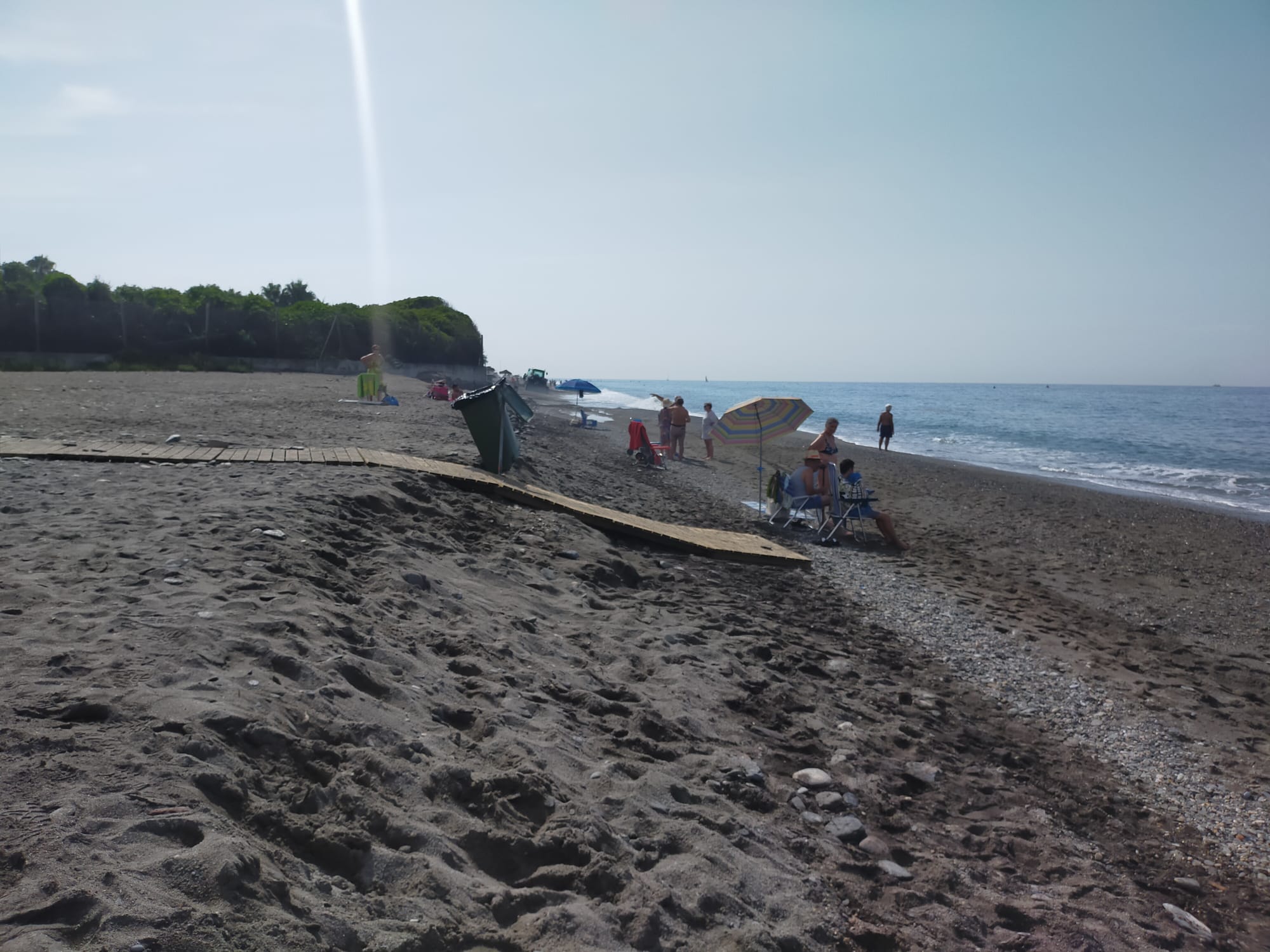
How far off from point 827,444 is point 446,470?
18.0 feet

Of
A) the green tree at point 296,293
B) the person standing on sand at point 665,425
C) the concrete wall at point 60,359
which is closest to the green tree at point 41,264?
the green tree at point 296,293

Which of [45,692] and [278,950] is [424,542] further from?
[278,950]

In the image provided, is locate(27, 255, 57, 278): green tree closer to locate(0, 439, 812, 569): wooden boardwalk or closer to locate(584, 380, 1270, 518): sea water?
locate(584, 380, 1270, 518): sea water

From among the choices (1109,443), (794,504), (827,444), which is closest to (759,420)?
(827,444)

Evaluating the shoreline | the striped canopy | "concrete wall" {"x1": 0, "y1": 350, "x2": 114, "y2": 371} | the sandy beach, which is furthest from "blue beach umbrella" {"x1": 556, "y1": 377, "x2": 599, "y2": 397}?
the sandy beach

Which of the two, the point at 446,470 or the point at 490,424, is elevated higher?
the point at 490,424

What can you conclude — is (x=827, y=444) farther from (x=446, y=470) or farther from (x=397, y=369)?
(x=397, y=369)

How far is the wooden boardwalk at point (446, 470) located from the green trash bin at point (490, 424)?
61cm

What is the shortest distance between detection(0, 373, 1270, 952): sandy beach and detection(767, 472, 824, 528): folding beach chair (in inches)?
111

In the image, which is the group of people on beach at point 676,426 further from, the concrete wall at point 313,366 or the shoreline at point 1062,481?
the concrete wall at point 313,366

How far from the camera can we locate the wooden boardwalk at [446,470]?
8211mm

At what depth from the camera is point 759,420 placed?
13.0m

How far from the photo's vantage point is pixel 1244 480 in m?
22.4

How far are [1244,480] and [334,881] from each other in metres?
26.4
